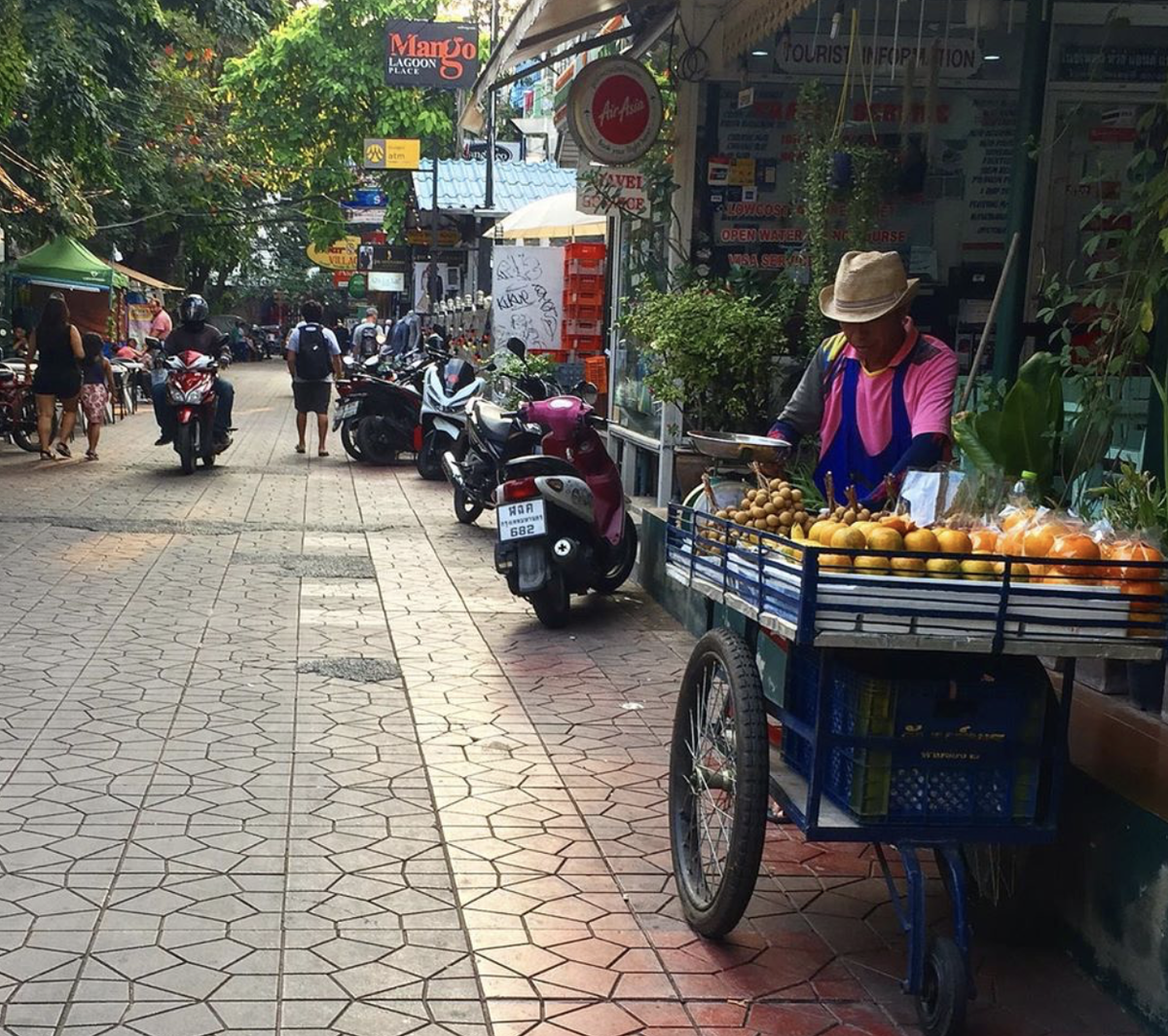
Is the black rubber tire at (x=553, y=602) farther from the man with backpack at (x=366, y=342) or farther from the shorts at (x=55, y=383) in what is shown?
the man with backpack at (x=366, y=342)

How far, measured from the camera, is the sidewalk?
12.4 ft

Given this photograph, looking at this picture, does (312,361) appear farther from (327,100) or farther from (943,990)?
(327,100)

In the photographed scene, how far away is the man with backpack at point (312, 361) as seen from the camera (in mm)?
17234

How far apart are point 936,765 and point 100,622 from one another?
5.79 meters

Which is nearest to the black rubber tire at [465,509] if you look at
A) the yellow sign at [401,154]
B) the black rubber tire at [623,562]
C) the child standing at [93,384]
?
the black rubber tire at [623,562]

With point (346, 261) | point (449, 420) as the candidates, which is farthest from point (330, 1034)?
point (346, 261)

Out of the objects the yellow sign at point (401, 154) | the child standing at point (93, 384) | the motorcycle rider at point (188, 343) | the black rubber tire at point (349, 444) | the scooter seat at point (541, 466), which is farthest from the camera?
the yellow sign at point (401, 154)

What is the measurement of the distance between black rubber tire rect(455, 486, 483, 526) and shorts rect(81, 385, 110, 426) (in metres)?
6.28

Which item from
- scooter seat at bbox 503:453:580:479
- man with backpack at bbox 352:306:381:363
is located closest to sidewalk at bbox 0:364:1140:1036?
scooter seat at bbox 503:453:580:479

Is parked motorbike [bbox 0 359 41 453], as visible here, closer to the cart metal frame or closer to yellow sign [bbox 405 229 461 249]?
yellow sign [bbox 405 229 461 249]

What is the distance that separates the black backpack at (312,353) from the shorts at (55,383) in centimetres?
278

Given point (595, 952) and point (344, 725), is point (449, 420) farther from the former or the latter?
point (595, 952)

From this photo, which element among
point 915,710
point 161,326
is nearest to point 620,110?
point 915,710

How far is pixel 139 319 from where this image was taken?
30.9m
